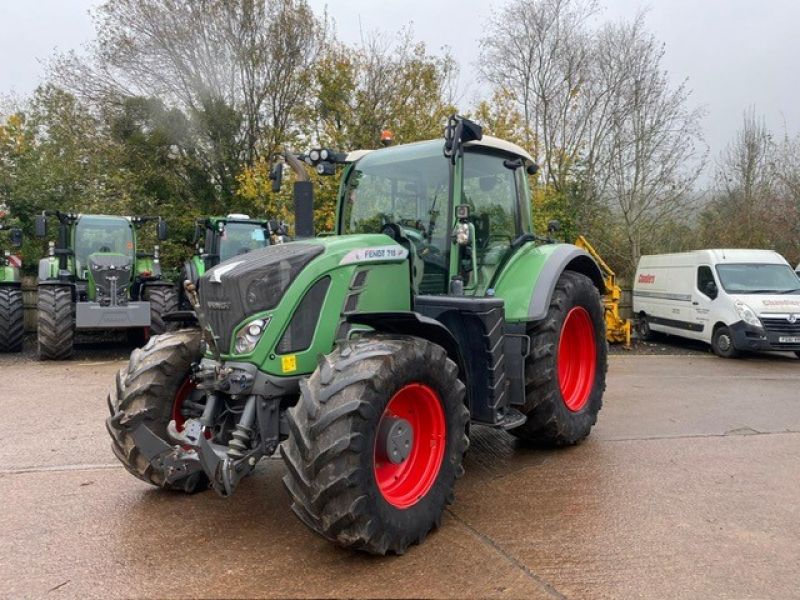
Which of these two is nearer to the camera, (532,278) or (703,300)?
(532,278)

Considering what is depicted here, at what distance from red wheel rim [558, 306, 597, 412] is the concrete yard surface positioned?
430mm

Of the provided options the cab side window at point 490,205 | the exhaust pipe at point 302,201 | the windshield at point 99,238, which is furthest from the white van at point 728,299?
the windshield at point 99,238

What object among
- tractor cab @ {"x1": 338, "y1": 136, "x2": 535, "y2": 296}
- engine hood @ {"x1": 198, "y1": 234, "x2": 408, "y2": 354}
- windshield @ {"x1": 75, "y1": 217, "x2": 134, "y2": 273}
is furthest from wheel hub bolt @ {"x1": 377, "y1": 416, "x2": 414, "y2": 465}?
windshield @ {"x1": 75, "y1": 217, "x2": 134, "y2": 273}

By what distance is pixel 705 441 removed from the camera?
5.38 metres

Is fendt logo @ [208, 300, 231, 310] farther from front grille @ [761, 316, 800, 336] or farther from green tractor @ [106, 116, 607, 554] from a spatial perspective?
front grille @ [761, 316, 800, 336]

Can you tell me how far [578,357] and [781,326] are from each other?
6982 mm

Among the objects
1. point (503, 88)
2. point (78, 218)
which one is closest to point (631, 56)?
point (503, 88)

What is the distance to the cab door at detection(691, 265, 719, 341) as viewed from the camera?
1155 cm

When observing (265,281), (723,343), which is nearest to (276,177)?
(265,281)

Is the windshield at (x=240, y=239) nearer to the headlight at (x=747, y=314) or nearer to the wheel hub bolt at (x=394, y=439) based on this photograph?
the headlight at (x=747, y=314)

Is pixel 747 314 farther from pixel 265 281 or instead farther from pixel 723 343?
pixel 265 281

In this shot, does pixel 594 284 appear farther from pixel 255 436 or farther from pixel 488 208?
pixel 255 436

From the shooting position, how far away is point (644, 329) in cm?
1398

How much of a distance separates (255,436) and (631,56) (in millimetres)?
16616
